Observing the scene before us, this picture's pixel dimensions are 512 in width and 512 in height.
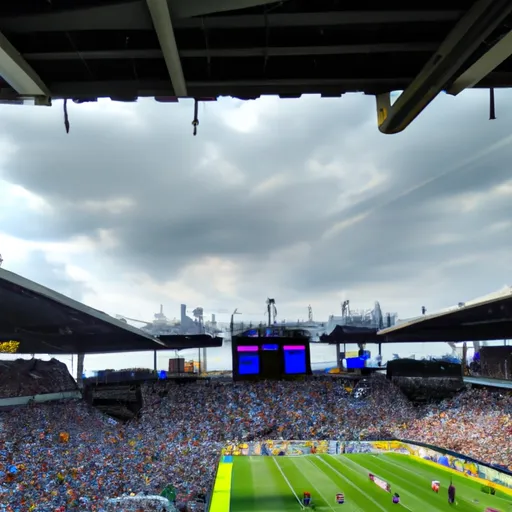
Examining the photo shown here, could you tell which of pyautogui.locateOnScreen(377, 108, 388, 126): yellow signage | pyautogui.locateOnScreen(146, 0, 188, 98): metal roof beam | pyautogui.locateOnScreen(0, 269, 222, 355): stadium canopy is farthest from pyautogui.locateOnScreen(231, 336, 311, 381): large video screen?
pyautogui.locateOnScreen(146, 0, 188, 98): metal roof beam

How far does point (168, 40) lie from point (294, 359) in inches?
1814

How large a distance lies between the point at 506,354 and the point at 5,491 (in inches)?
1504

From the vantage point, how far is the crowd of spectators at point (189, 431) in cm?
2439

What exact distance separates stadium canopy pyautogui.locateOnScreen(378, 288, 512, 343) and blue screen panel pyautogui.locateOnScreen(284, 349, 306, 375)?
8.08 metres

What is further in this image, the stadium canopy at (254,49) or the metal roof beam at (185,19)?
the stadium canopy at (254,49)

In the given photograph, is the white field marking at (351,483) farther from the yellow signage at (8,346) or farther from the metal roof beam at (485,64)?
the yellow signage at (8,346)

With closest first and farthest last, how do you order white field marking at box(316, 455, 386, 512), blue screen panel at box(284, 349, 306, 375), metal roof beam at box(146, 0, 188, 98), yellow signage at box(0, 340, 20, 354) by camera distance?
metal roof beam at box(146, 0, 188, 98), white field marking at box(316, 455, 386, 512), yellow signage at box(0, 340, 20, 354), blue screen panel at box(284, 349, 306, 375)

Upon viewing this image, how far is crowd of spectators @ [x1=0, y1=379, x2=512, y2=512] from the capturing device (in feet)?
80.0

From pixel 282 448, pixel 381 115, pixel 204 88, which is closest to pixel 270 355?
pixel 282 448

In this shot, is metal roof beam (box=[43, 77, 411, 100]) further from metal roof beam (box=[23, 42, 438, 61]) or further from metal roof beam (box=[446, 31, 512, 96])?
metal roof beam (box=[446, 31, 512, 96])

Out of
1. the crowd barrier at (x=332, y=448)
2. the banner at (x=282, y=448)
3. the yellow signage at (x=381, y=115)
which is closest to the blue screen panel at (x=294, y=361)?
the crowd barrier at (x=332, y=448)

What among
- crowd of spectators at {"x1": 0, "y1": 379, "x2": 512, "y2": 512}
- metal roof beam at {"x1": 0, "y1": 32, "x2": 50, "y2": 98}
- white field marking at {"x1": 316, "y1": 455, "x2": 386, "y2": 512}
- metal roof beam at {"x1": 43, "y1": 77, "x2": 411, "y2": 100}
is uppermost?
metal roof beam at {"x1": 43, "y1": 77, "x2": 411, "y2": 100}

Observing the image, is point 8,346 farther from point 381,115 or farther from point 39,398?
point 381,115

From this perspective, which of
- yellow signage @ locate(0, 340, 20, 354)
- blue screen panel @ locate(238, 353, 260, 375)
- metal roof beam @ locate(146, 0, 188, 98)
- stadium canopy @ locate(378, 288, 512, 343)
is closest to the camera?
metal roof beam @ locate(146, 0, 188, 98)
